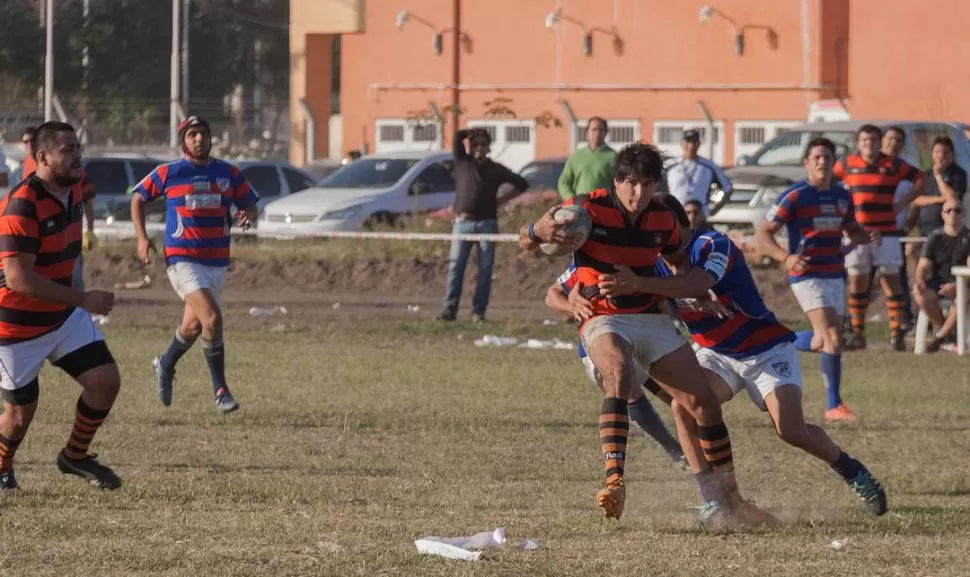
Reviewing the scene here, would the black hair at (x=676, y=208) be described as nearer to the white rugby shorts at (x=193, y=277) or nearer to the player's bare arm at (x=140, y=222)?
the white rugby shorts at (x=193, y=277)

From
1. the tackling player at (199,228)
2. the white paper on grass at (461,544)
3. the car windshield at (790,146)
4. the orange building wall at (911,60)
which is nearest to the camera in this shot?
the white paper on grass at (461,544)

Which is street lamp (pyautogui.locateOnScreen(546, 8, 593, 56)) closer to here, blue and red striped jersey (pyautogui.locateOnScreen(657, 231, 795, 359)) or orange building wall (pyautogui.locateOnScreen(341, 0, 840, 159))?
orange building wall (pyautogui.locateOnScreen(341, 0, 840, 159))

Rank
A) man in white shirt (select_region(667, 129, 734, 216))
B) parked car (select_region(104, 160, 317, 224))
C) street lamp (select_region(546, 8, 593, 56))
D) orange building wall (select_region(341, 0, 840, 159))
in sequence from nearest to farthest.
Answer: man in white shirt (select_region(667, 129, 734, 216))
parked car (select_region(104, 160, 317, 224))
orange building wall (select_region(341, 0, 840, 159))
street lamp (select_region(546, 8, 593, 56))

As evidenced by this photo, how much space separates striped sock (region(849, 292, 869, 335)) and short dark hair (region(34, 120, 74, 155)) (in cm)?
930

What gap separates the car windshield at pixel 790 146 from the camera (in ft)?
79.9

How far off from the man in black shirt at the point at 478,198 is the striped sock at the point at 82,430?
1064 cm

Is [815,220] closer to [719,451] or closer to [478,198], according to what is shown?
[719,451]

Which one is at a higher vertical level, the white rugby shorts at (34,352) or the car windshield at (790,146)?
the car windshield at (790,146)

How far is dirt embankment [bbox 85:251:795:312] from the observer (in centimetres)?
2341

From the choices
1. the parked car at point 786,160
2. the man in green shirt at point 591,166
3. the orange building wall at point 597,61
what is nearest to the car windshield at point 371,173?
the parked car at point 786,160

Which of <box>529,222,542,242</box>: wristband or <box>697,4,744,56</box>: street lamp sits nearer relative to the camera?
<box>529,222,542,242</box>: wristband

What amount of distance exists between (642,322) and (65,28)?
51969 mm

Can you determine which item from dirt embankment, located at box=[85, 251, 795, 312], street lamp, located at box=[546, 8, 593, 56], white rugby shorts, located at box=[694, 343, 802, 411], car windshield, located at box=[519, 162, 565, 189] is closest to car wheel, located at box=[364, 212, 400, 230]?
dirt embankment, located at box=[85, 251, 795, 312]

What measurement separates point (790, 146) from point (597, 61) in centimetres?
1880
